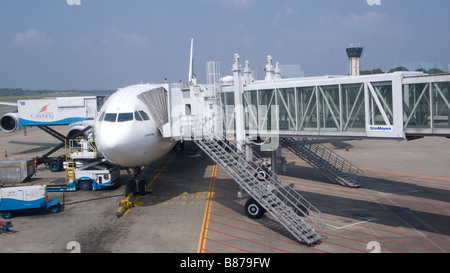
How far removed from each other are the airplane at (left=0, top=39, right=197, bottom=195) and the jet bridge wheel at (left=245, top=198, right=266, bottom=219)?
658 centimetres

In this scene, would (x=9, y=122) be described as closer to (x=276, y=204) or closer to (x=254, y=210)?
(x=254, y=210)

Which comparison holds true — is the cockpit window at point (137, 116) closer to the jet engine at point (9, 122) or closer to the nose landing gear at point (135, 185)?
the nose landing gear at point (135, 185)

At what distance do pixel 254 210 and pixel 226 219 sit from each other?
5.14ft

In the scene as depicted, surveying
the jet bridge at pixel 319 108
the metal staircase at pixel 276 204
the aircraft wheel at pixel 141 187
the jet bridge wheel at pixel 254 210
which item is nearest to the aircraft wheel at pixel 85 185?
the aircraft wheel at pixel 141 187

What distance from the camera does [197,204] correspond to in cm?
2225

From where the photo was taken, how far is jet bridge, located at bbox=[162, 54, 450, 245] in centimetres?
1490

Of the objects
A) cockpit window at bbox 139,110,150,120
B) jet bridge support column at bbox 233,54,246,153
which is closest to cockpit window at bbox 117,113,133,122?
cockpit window at bbox 139,110,150,120

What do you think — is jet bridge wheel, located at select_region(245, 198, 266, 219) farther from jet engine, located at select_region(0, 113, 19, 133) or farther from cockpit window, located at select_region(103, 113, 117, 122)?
jet engine, located at select_region(0, 113, 19, 133)

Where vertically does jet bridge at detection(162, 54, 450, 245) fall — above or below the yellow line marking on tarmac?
above

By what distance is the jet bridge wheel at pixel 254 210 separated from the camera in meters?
19.3

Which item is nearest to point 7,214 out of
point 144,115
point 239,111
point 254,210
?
point 144,115

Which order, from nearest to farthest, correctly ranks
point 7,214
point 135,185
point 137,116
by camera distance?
point 7,214, point 137,116, point 135,185

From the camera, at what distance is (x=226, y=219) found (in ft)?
63.8

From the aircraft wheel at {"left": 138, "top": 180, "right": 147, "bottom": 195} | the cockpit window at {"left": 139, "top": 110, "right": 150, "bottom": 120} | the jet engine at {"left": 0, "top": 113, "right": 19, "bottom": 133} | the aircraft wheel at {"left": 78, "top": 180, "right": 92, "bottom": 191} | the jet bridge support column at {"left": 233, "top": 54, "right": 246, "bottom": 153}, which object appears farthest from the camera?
the jet engine at {"left": 0, "top": 113, "right": 19, "bottom": 133}
